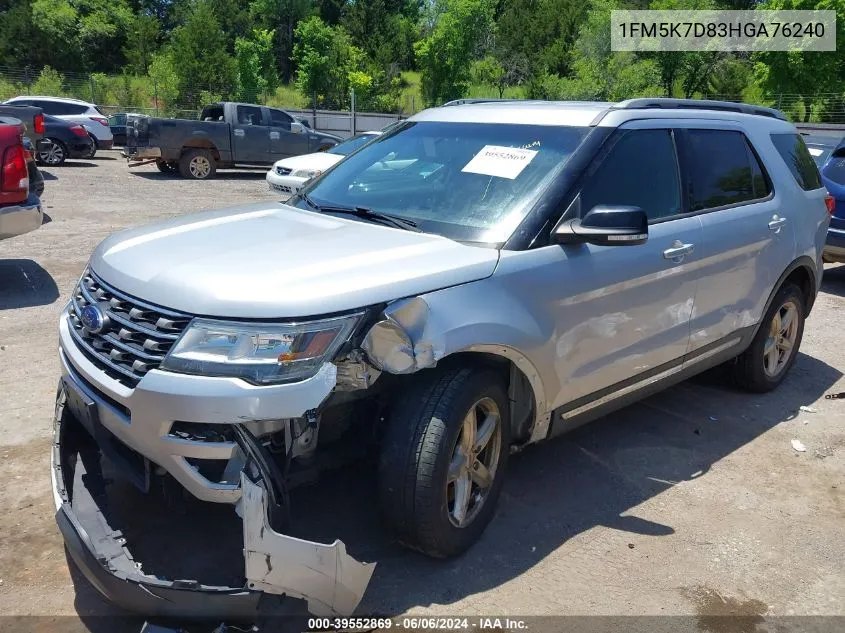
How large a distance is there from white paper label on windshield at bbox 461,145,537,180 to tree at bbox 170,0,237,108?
36.1 meters

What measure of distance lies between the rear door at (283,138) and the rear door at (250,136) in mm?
175

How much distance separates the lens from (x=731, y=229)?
4.44 meters

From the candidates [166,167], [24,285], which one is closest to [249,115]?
[166,167]

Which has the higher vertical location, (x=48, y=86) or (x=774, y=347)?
(x=48, y=86)

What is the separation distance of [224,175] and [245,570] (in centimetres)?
1739

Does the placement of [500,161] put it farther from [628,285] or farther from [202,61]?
[202,61]

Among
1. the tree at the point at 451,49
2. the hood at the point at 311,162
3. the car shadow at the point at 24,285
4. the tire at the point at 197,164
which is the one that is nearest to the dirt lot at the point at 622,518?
the car shadow at the point at 24,285

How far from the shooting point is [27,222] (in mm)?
6742

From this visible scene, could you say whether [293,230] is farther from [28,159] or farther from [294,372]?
[28,159]

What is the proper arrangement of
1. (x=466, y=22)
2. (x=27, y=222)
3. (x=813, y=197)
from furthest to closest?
(x=466, y=22), (x=27, y=222), (x=813, y=197)

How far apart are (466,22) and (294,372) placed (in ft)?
143

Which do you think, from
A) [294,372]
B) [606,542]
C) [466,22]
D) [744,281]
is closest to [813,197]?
[744,281]

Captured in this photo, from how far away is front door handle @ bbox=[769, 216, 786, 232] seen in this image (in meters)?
4.81

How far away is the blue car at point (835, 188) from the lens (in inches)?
332
